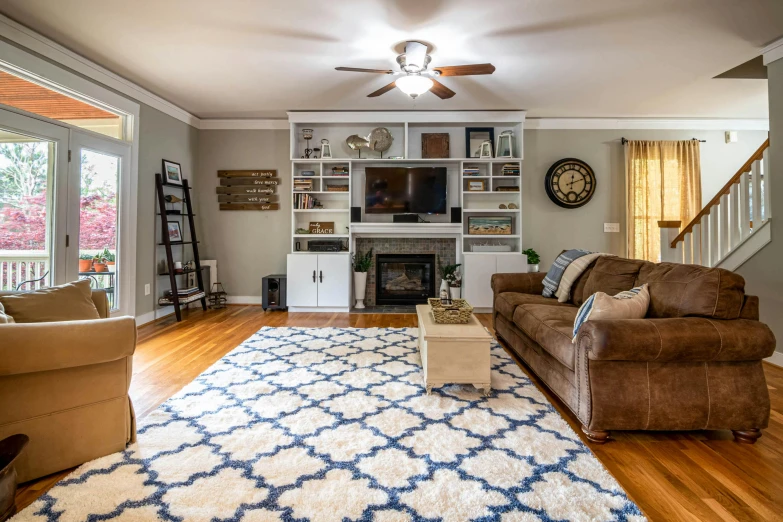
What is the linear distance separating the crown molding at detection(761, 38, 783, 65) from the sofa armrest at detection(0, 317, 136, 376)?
496 cm

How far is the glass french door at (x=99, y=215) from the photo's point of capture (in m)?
3.62

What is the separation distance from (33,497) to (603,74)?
502cm

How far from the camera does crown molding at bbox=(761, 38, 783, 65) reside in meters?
3.30

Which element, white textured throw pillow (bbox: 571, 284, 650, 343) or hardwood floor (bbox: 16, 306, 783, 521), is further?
white textured throw pillow (bbox: 571, 284, 650, 343)

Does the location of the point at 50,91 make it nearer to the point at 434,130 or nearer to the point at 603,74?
the point at 434,130

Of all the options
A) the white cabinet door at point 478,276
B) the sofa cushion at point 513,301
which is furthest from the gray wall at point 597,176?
the sofa cushion at point 513,301

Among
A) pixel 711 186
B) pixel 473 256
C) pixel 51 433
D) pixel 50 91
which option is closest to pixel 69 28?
pixel 50 91

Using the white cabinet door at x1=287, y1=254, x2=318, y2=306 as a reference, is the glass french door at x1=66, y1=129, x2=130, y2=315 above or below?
above

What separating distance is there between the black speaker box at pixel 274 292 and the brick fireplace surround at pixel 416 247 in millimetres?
1169

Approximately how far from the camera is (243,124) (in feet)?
18.6

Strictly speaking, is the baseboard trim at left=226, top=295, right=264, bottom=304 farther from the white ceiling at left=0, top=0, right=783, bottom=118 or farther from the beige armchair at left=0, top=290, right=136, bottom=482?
the beige armchair at left=0, top=290, right=136, bottom=482

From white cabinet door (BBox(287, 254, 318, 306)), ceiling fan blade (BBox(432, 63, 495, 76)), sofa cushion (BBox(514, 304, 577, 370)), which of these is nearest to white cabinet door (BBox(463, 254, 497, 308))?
white cabinet door (BBox(287, 254, 318, 306))

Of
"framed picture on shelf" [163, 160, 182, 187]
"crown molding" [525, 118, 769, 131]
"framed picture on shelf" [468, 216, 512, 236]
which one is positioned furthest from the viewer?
"crown molding" [525, 118, 769, 131]

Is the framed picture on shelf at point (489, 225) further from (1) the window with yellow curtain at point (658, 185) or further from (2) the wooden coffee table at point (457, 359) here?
(2) the wooden coffee table at point (457, 359)
